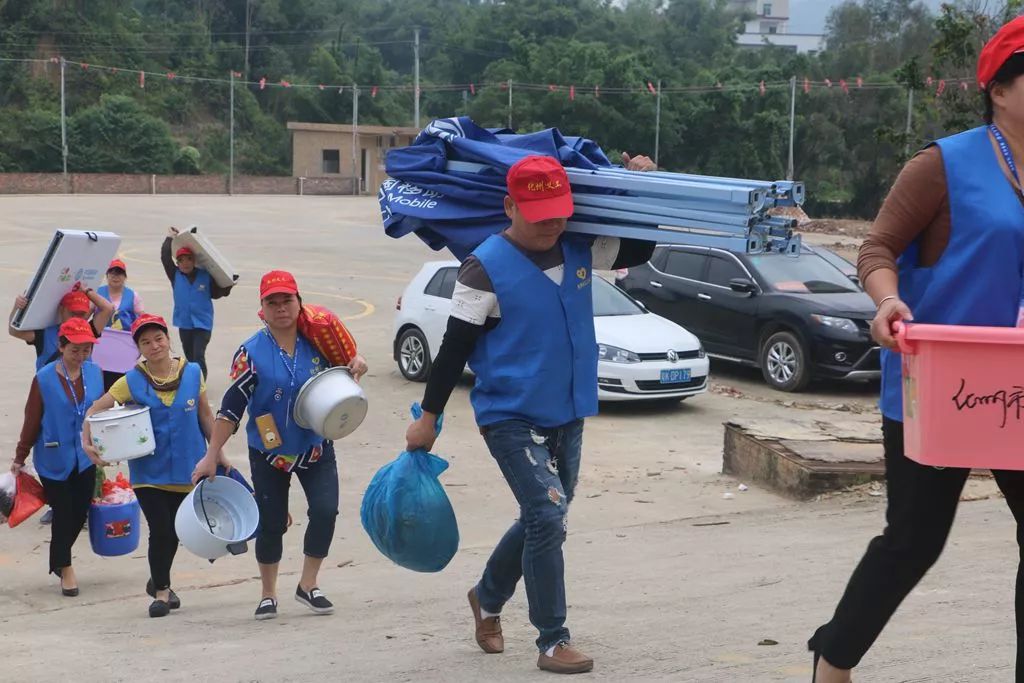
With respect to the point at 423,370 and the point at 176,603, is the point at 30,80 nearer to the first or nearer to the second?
the point at 423,370

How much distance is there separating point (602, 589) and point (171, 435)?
8.13ft

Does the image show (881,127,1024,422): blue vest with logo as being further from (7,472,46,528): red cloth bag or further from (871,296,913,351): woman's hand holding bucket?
(7,472,46,528): red cloth bag

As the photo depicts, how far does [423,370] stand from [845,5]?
102823 mm

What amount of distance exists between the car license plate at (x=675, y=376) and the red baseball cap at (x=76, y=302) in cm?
643

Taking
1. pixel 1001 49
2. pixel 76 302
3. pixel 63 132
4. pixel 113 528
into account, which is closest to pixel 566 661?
pixel 1001 49

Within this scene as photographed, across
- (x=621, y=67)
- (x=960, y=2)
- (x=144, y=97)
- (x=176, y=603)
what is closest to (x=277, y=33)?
(x=144, y=97)

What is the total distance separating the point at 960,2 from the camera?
72.7 feet

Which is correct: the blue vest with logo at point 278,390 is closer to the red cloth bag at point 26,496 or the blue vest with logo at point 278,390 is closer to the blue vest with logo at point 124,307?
the red cloth bag at point 26,496

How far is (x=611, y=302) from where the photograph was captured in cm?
1521

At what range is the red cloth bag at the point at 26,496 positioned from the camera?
26.7 feet

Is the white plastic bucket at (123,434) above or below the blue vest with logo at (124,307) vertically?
below

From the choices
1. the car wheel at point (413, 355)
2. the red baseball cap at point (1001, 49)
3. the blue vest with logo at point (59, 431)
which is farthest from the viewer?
the car wheel at point (413, 355)

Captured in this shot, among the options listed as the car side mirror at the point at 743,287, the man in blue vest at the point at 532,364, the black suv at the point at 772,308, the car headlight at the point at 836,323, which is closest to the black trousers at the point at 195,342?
the black suv at the point at 772,308

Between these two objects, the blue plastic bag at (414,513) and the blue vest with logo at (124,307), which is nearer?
the blue plastic bag at (414,513)
